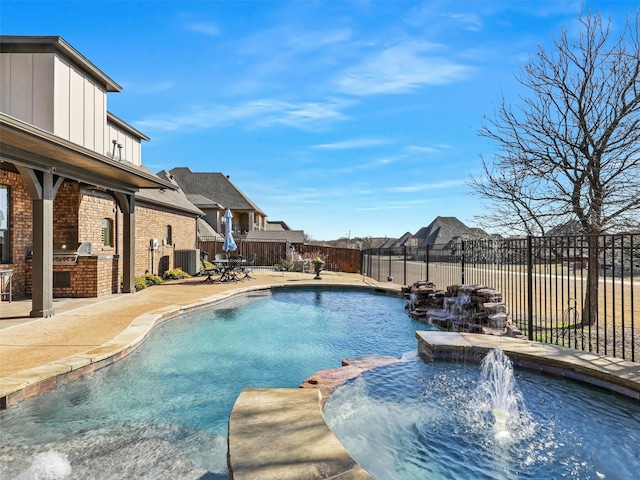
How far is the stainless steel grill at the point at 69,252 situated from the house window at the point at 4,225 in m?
0.93

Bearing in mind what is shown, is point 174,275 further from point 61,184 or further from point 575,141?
point 575,141

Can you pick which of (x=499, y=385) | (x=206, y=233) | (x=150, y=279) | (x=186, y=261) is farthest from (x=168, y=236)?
(x=499, y=385)

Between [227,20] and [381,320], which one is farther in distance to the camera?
[381,320]

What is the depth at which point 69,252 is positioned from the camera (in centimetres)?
903

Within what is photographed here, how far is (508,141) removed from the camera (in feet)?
27.3

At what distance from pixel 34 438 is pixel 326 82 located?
9667 millimetres

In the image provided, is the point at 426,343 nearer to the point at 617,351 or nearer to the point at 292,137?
the point at 617,351

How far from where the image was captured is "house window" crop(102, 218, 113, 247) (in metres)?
10.6

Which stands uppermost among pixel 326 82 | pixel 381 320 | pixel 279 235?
pixel 326 82

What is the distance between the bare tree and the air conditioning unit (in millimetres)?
12080

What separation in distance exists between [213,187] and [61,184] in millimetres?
26242

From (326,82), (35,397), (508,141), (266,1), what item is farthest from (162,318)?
(508,141)

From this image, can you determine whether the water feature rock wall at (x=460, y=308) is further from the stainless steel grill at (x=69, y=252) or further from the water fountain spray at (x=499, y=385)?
the stainless steel grill at (x=69, y=252)

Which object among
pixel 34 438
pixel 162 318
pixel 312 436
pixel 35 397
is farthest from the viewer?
pixel 162 318
